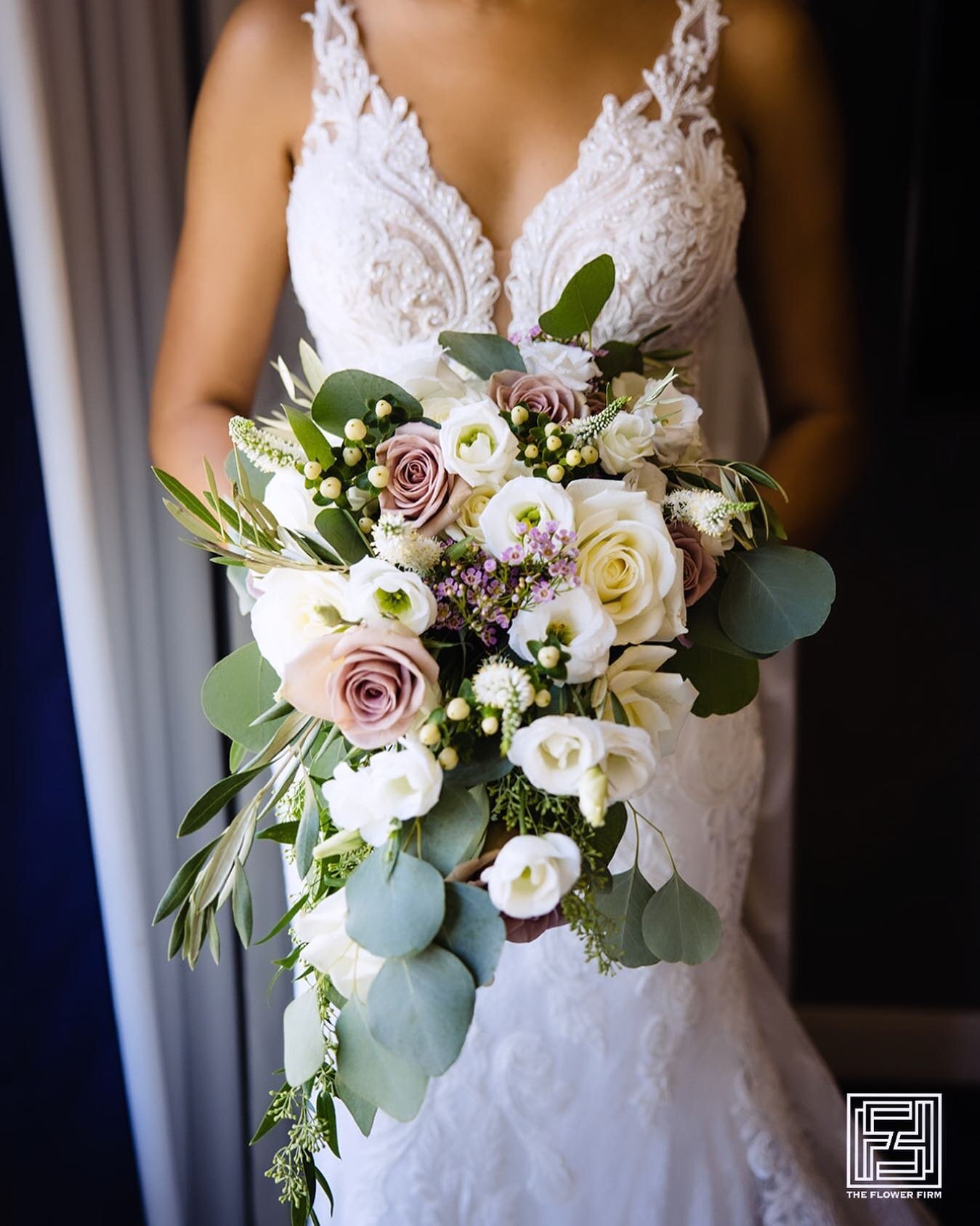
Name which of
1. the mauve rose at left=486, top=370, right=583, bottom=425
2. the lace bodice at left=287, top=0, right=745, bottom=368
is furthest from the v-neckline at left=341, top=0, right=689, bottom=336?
the mauve rose at left=486, top=370, right=583, bottom=425

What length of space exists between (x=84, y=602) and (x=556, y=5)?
931 mm

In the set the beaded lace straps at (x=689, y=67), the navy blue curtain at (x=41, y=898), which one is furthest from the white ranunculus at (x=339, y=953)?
the beaded lace straps at (x=689, y=67)

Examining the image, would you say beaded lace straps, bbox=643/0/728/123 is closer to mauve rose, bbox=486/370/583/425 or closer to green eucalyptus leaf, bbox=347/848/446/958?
mauve rose, bbox=486/370/583/425

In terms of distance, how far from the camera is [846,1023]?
2.39m

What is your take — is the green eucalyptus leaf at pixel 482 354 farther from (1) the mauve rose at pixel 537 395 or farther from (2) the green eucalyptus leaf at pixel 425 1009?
(2) the green eucalyptus leaf at pixel 425 1009

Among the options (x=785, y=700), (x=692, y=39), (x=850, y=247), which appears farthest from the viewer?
(x=850, y=247)

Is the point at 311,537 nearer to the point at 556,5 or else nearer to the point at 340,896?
the point at 340,896

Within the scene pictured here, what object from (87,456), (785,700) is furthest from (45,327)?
(785,700)

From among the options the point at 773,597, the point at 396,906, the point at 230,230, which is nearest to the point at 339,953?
the point at 396,906

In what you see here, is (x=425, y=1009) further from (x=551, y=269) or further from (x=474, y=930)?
(x=551, y=269)

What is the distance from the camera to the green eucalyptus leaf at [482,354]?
2.99ft

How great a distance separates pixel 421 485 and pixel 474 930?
32 centimetres

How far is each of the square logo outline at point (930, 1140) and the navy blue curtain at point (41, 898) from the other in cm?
103

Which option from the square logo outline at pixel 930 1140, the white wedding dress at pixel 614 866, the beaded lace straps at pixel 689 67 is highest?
the beaded lace straps at pixel 689 67
